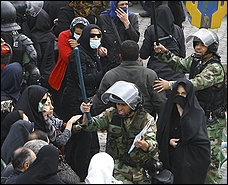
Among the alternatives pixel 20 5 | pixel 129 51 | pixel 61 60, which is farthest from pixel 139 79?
pixel 20 5

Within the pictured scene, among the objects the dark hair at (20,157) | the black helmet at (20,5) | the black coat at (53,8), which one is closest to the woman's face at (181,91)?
the dark hair at (20,157)

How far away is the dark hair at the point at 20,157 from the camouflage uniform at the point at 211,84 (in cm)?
216

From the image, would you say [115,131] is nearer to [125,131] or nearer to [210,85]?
[125,131]

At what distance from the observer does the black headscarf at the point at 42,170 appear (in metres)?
3.69

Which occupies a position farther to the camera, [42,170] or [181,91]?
[181,91]

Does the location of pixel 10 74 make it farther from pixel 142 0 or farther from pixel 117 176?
pixel 142 0

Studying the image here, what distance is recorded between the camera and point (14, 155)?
4.05 m

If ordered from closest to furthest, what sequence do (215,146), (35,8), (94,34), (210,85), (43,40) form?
(210,85), (215,146), (94,34), (35,8), (43,40)

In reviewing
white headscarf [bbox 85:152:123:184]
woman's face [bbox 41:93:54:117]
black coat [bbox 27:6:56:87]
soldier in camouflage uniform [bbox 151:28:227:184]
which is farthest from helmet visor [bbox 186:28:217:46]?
black coat [bbox 27:6:56:87]

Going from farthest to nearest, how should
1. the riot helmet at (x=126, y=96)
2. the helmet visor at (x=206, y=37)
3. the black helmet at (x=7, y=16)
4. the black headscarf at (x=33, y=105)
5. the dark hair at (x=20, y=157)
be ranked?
the black helmet at (x=7, y=16), the helmet visor at (x=206, y=37), the black headscarf at (x=33, y=105), the riot helmet at (x=126, y=96), the dark hair at (x=20, y=157)

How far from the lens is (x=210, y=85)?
18.2 ft

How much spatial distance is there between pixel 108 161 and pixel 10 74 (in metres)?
2.25

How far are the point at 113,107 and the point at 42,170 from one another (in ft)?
4.78

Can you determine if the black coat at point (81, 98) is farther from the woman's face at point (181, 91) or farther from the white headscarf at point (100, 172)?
the white headscarf at point (100, 172)
